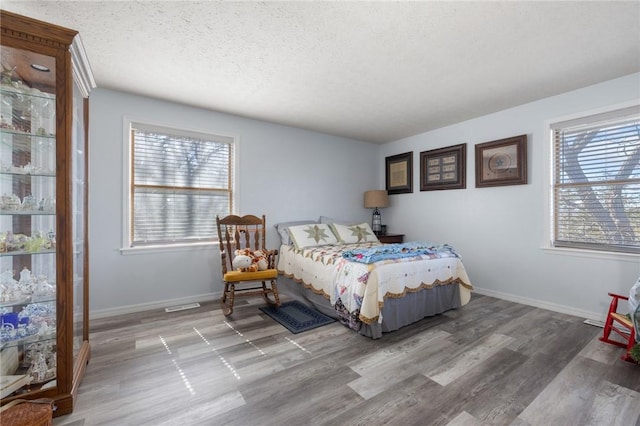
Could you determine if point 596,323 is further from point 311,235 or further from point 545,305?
point 311,235

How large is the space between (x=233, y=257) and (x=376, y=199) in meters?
2.52

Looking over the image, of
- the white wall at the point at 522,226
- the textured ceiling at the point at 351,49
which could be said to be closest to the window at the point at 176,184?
the textured ceiling at the point at 351,49

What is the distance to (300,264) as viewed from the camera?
3.40 metres

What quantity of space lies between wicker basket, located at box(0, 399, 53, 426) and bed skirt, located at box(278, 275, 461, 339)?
2049 millimetres

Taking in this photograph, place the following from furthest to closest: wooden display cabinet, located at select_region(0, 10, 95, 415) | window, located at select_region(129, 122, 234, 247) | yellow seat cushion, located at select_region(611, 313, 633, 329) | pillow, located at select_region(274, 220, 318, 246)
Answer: pillow, located at select_region(274, 220, 318, 246)
window, located at select_region(129, 122, 234, 247)
yellow seat cushion, located at select_region(611, 313, 633, 329)
wooden display cabinet, located at select_region(0, 10, 95, 415)

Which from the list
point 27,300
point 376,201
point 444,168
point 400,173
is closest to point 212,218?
point 27,300

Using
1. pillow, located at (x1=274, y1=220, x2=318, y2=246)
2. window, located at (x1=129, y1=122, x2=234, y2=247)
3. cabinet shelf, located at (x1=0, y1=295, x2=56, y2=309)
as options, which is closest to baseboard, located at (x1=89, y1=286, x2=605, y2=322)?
window, located at (x1=129, y1=122, x2=234, y2=247)

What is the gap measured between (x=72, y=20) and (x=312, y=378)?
2.91 m

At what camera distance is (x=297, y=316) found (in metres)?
2.94

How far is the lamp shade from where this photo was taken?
4711mm

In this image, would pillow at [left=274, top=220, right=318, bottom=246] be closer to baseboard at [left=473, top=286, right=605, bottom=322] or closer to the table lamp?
the table lamp

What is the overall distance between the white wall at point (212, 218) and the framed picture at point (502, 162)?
6.45 feet

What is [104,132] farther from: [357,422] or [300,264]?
[357,422]

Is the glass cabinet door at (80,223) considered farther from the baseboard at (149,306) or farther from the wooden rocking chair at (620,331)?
the wooden rocking chair at (620,331)
